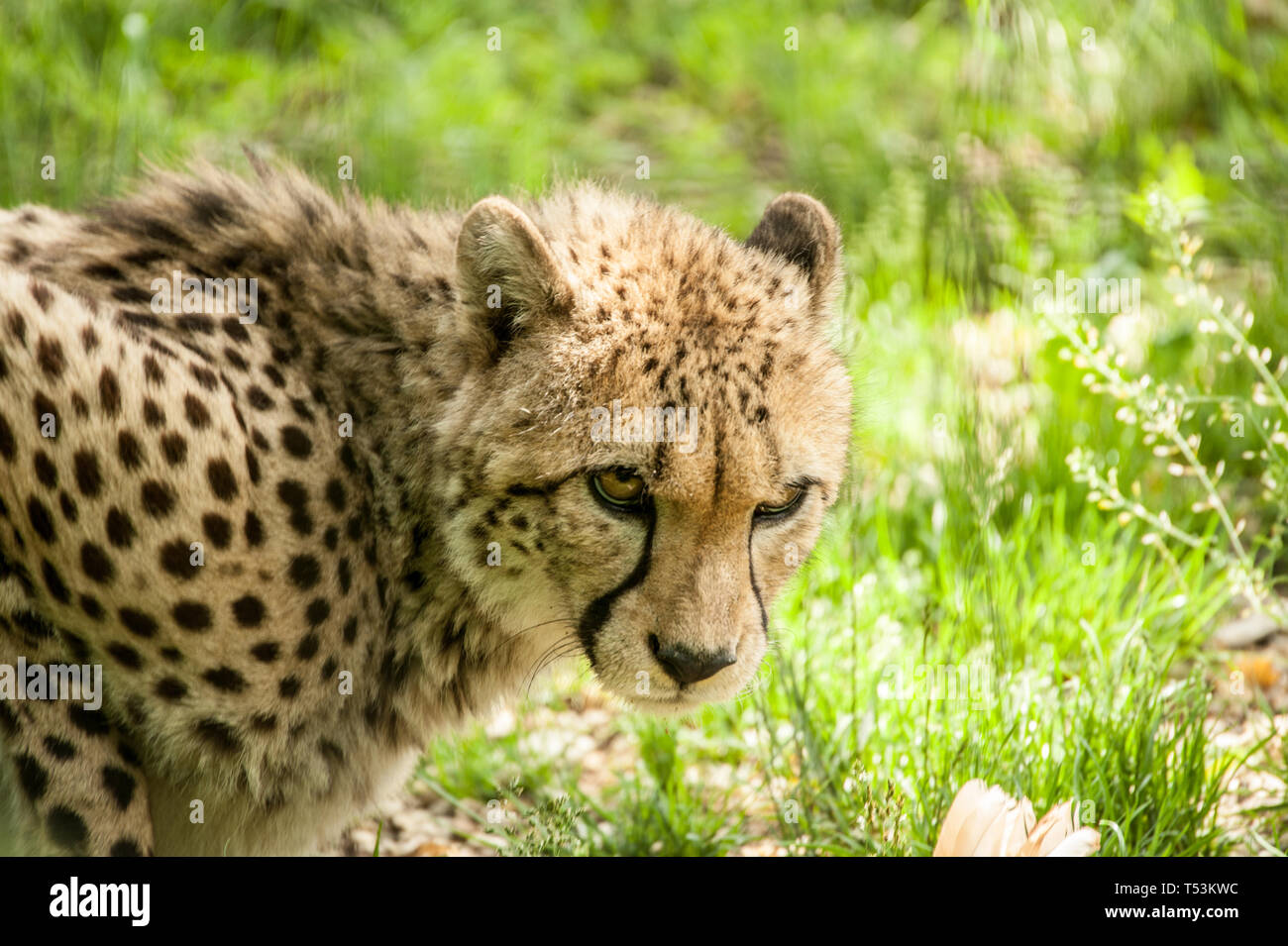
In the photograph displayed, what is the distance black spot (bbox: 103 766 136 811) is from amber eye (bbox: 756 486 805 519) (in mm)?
1560

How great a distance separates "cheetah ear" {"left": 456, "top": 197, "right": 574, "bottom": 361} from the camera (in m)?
3.21

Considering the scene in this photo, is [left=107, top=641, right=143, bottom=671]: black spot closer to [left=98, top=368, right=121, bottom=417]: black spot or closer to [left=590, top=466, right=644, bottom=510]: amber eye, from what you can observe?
[left=98, top=368, right=121, bottom=417]: black spot

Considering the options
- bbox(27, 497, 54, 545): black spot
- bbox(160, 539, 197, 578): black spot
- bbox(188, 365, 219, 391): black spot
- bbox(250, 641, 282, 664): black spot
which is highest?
bbox(188, 365, 219, 391): black spot

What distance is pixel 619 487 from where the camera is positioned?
321 centimetres

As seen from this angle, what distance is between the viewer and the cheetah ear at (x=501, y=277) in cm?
321

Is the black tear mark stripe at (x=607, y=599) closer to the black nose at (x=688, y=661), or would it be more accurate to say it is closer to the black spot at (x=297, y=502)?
the black nose at (x=688, y=661)

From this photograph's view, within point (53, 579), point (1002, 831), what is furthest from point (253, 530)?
point (1002, 831)

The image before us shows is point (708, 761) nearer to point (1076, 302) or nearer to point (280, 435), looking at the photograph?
point (280, 435)

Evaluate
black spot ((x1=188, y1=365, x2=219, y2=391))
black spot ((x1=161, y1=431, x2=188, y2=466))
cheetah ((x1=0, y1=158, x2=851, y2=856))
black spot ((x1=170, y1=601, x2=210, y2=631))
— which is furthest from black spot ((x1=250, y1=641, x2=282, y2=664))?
black spot ((x1=188, y1=365, x2=219, y2=391))

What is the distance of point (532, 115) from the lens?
7078 mm

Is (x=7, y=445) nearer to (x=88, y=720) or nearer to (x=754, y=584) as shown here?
(x=88, y=720)

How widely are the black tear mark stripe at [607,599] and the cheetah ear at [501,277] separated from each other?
562 mm

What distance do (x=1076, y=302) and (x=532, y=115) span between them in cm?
290
